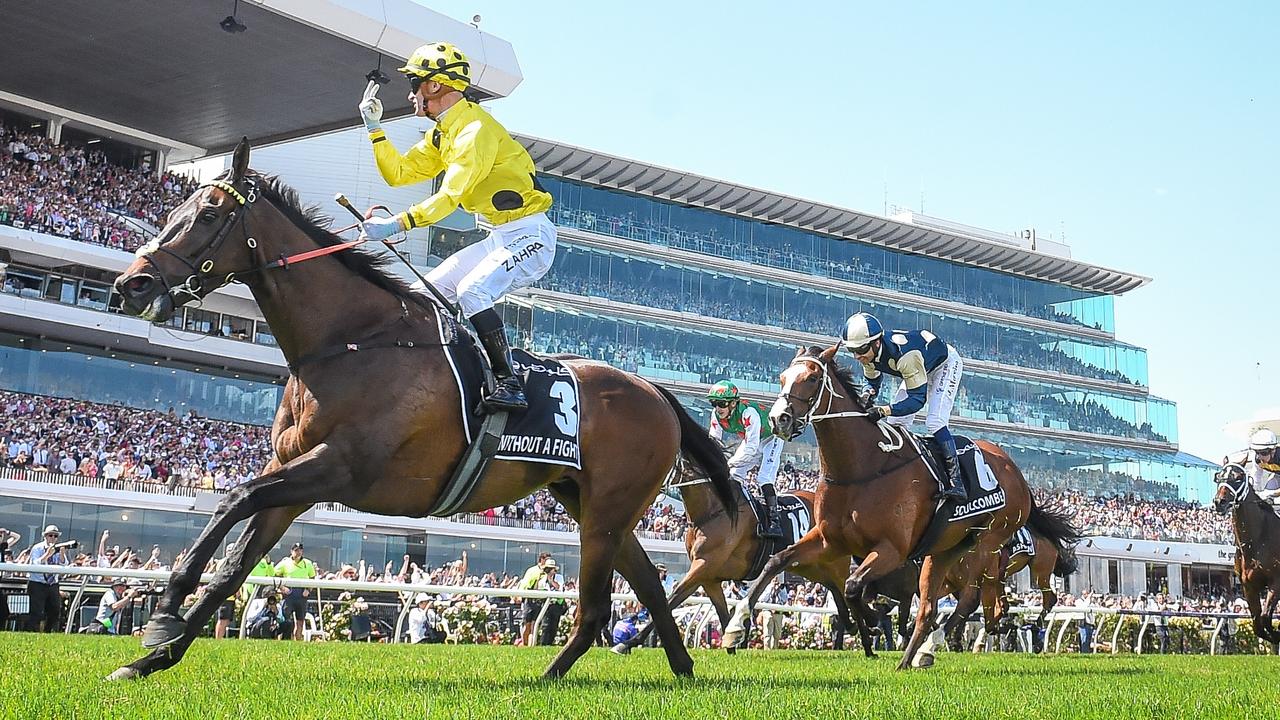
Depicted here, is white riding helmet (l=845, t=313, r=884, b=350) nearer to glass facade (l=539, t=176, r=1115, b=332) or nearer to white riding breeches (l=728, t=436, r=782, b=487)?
white riding breeches (l=728, t=436, r=782, b=487)

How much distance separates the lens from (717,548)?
11500 millimetres

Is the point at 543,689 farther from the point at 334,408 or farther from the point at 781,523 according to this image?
the point at 781,523

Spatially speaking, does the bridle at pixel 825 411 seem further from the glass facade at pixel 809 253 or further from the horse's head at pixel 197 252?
the glass facade at pixel 809 253

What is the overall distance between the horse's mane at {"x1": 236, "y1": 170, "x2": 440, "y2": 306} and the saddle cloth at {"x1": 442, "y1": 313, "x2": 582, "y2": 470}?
0.35 meters

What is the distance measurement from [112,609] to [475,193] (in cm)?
902

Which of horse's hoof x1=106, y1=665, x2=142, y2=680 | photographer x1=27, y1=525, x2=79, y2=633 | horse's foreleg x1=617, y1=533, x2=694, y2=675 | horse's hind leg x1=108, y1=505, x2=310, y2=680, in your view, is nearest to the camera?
horse's hoof x1=106, y1=665, x2=142, y2=680

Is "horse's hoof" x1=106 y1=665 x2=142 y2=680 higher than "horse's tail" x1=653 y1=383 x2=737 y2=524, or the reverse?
"horse's tail" x1=653 y1=383 x2=737 y2=524

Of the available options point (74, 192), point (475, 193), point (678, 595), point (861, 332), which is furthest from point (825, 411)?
point (74, 192)

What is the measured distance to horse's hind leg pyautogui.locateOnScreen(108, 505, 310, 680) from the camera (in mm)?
4906

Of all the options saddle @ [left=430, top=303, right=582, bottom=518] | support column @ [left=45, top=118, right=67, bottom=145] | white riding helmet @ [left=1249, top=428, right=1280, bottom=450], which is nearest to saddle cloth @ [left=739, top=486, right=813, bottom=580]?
white riding helmet @ [left=1249, top=428, right=1280, bottom=450]

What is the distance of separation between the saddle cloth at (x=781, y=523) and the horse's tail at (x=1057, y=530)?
313 cm

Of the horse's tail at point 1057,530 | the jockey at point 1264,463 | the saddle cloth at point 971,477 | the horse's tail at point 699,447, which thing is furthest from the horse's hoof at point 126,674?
the jockey at point 1264,463

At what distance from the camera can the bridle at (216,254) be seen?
5352 millimetres

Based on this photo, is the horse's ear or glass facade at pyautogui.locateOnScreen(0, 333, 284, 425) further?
glass facade at pyautogui.locateOnScreen(0, 333, 284, 425)
